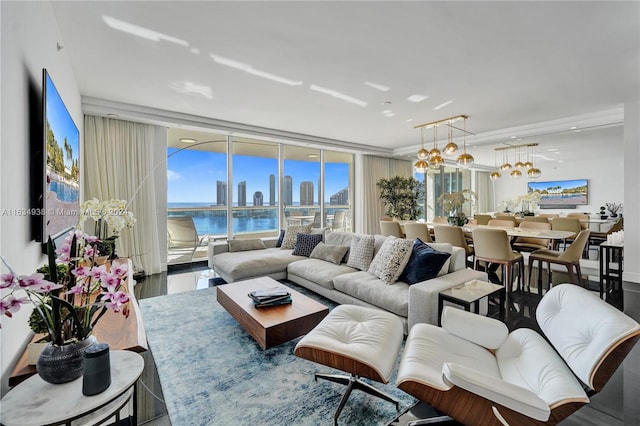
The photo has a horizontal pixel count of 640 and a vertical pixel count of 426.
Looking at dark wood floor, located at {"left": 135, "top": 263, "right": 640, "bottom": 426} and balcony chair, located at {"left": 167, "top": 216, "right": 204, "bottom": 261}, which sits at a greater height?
balcony chair, located at {"left": 167, "top": 216, "right": 204, "bottom": 261}

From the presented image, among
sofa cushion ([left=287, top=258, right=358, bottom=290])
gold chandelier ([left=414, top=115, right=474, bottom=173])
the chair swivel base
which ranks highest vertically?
gold chandelier ([left=414, top=115, right=474, bottom=173])

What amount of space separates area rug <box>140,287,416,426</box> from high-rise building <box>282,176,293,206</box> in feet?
13.4

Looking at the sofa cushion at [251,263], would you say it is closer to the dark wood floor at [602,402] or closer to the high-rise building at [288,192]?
the dark wood floor at [602,402]

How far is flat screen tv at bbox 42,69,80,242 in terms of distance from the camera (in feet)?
5.52

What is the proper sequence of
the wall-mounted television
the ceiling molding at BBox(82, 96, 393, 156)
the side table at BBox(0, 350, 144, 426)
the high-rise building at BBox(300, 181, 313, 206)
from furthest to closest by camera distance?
the wall-mounted television < the high-rise building at BBox(300, 181, 313, 206) < the ceiling molding at BBox(82, 96, 393, 156) < the side table at BBox(0, 350, 144, 426)

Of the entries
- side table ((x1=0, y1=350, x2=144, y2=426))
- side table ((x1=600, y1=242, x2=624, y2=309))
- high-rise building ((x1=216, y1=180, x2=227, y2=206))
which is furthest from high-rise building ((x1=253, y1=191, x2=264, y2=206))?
side table ((x1=600, y1=242, x2=624, y2=309))

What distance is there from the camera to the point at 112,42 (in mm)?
2607

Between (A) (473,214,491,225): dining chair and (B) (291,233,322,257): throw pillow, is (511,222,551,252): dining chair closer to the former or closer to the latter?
(A) (473,214,491,225): dining chair

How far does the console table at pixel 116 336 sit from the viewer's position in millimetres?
1229

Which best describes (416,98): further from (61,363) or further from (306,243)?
(61,363)

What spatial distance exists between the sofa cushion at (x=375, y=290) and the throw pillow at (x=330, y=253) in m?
0.59

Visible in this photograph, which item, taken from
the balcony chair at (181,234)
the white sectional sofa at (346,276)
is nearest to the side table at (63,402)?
the white sectional sofa at (346,276)

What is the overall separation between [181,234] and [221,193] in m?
1.09

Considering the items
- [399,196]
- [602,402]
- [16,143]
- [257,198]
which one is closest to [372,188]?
[399,196]
